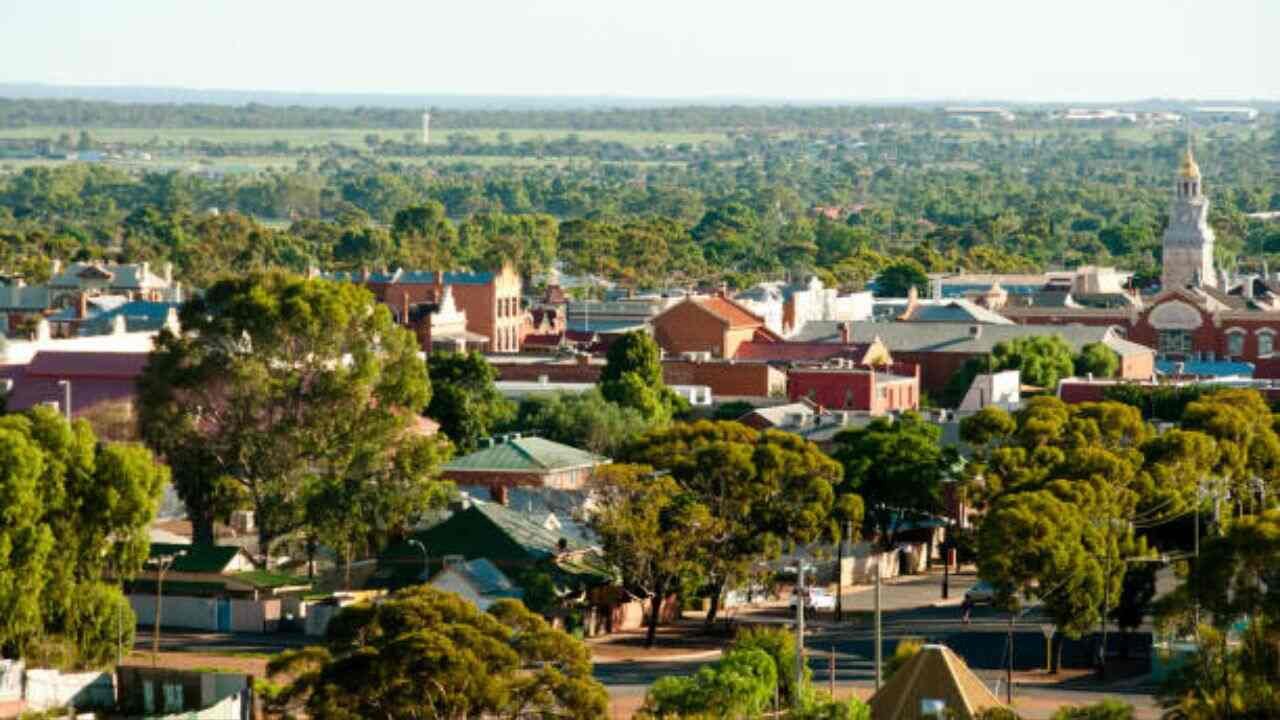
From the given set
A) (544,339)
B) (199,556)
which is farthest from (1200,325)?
(199,556)

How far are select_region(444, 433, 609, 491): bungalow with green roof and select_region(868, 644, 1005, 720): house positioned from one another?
2974 centimetres

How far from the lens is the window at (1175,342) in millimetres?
133500

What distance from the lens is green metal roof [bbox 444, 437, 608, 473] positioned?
82.0 metres

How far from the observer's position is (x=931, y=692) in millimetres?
49594

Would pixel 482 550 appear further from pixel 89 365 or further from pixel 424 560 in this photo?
pixel 89 365

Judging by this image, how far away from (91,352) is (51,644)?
1222 inches

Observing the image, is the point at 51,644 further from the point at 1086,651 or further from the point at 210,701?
the point at 1086,651

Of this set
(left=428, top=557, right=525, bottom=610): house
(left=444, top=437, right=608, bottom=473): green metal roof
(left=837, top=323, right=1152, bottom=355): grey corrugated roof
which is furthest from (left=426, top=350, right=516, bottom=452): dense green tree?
(left=837, top=323, right=1152, bottom=355): grey corrugated roof

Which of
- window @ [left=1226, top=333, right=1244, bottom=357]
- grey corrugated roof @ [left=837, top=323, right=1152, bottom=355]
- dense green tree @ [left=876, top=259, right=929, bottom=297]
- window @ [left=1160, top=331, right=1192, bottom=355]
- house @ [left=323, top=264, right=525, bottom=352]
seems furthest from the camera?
dense green tree @ [left=876, top=259, right=929, bottom=297]

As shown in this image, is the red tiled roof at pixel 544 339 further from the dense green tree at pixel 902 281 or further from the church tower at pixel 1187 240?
the church tower at pixel 1187 240

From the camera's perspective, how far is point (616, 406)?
9381cm

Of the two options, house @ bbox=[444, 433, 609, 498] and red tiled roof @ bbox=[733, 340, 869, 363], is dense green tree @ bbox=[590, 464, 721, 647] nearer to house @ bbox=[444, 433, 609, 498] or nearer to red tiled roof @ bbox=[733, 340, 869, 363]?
house @ bbox=[444, 433, 609, 498]

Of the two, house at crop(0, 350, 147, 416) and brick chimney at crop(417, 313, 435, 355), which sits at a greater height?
house at crop(0, 350, 147, 416)

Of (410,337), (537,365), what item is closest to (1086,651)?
(410,337)
